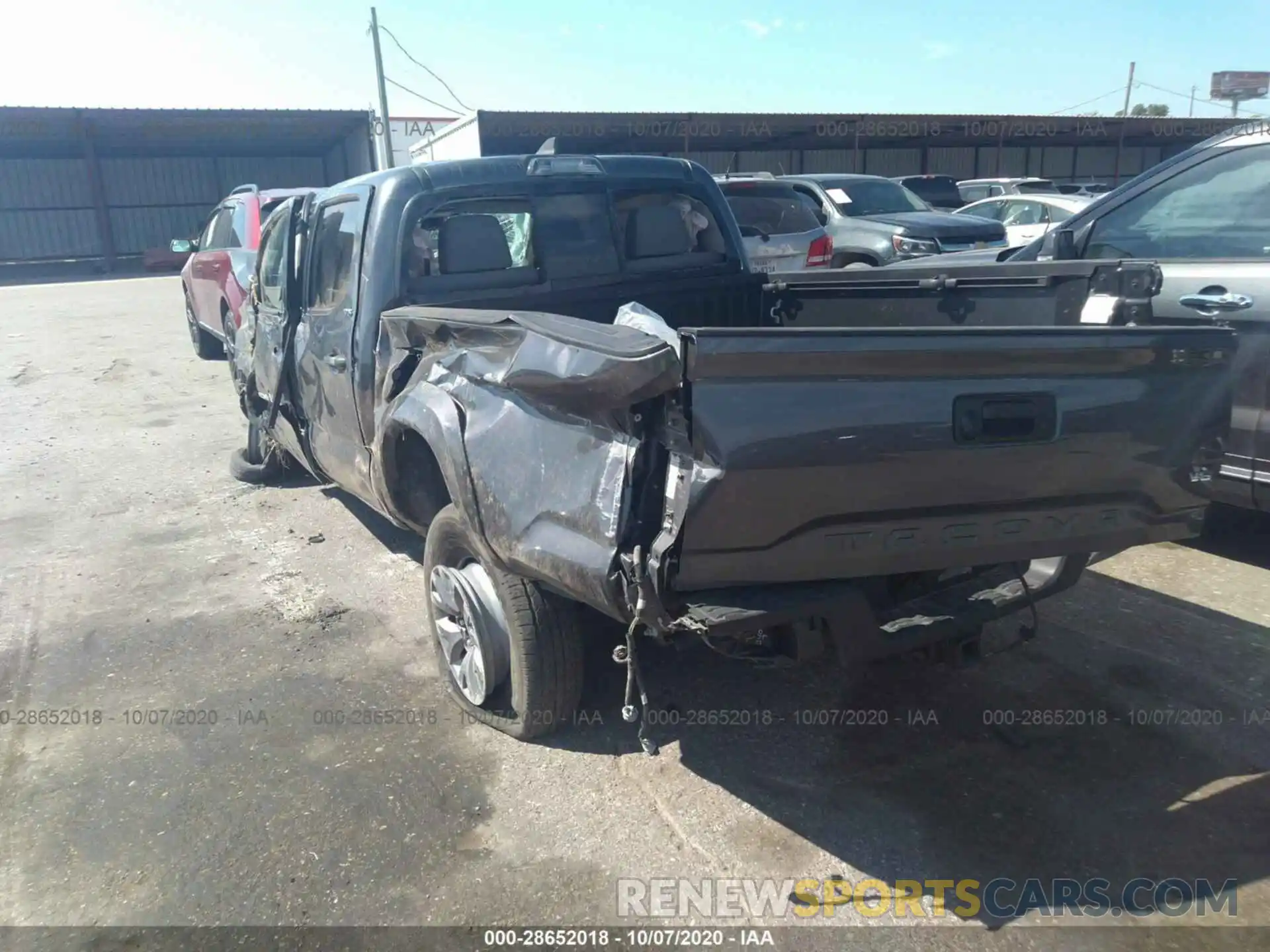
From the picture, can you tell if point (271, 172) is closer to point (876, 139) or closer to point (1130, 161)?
point (876, 139)

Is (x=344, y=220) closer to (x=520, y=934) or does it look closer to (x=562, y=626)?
(x=562, y=626)

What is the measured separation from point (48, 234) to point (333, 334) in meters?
32.6

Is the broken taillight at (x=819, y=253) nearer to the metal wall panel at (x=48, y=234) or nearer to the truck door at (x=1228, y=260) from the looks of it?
the truck door at (x=1228, y=260)

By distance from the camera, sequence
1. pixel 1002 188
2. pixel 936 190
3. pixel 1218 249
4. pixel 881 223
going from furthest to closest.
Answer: pixel 1002 188, pixel 936 190, pixel 881 223, pixel 1218 249

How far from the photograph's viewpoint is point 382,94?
89.6 feet

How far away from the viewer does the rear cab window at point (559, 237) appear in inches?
155

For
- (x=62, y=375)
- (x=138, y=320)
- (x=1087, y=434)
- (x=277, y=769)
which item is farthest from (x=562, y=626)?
(x=138, y=320)

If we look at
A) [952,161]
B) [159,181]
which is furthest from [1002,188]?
Result: [159,181]

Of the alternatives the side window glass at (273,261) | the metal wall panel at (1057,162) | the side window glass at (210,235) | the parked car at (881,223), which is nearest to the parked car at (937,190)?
the parked car at (881,223)

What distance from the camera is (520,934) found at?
8.16 ft

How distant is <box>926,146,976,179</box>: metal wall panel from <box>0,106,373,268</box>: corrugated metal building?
18634 mm

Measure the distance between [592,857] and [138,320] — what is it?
53.4ft

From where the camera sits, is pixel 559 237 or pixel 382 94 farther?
pixel 382 94

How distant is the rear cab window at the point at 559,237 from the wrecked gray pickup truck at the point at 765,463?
87 millimetres
